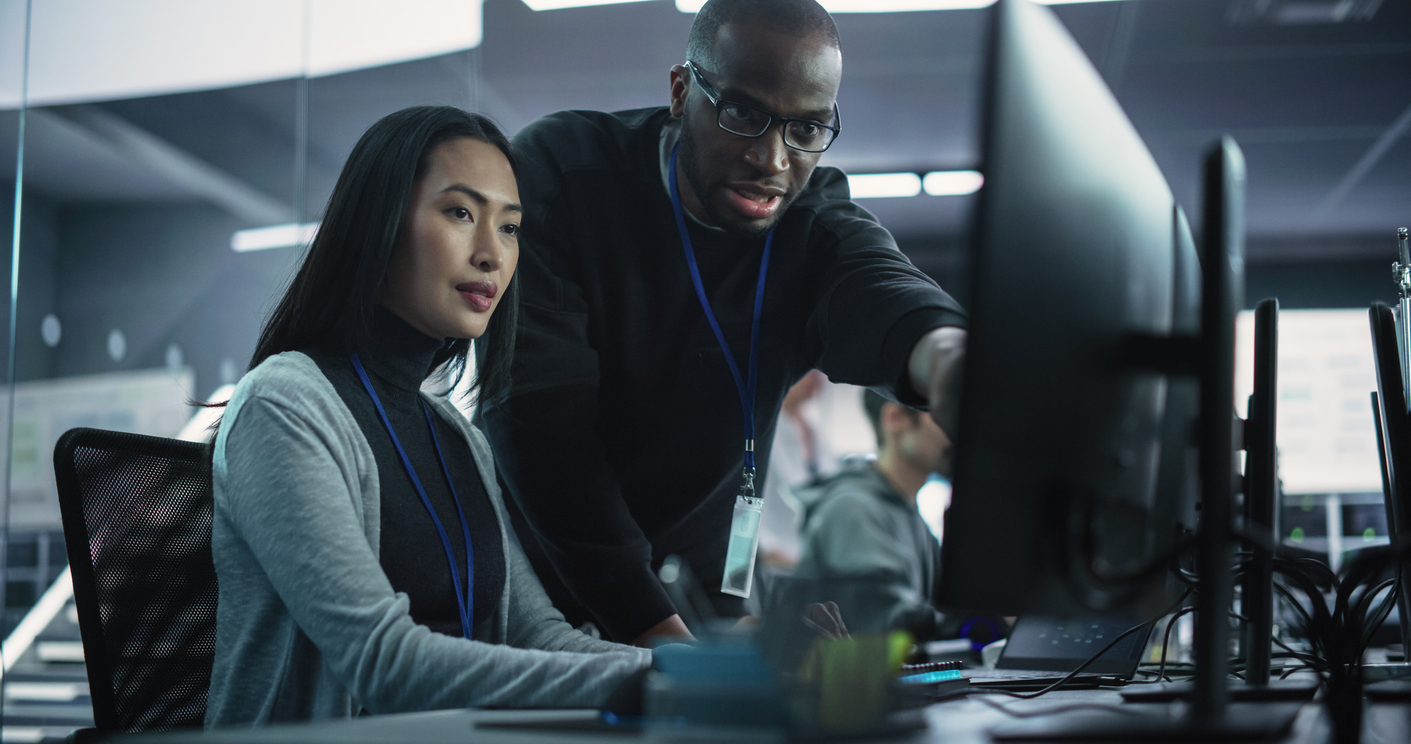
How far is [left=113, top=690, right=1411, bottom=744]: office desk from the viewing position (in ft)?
1.79

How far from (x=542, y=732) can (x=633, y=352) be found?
0.95 meters

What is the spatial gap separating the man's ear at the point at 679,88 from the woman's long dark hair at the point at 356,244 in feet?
1.35

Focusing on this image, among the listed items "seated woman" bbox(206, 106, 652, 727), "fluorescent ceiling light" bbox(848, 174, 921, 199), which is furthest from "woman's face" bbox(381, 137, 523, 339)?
"fluorescent ceiling light" bbox(848, 174, 921, 199)

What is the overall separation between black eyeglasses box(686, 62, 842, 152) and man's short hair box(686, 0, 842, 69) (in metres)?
0.08

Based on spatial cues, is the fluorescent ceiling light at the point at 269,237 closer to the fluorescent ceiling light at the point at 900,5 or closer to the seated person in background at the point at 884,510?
the fluorescent ceiling light at the point at 900,5

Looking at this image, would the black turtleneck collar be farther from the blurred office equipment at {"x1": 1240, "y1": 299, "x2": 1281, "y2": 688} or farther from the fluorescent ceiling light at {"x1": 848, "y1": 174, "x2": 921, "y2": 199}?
the fluorescent ceiling light at {"x1": 848, "y1": 174, "x2": 921, "y2": 199}

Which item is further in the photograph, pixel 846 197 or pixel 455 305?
pixel 846 197

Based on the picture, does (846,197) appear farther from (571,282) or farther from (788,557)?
(788,557)

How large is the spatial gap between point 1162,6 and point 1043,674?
2800 millimetres

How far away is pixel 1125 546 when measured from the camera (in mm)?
572

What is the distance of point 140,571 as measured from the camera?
111cm

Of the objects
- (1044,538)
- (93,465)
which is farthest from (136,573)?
(1044,538)

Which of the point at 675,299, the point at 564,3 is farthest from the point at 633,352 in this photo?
the point at 564,3

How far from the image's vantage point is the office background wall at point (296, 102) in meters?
2.54
